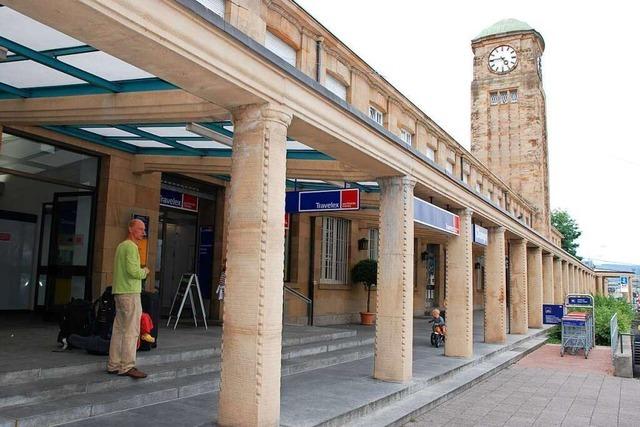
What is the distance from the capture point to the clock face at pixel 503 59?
4031 cm

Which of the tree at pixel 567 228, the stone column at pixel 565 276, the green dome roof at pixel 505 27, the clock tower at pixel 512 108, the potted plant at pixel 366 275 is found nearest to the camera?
the potted plant at pixel 366 275

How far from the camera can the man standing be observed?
228 inches

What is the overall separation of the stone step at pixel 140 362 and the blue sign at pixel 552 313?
10.8 meters

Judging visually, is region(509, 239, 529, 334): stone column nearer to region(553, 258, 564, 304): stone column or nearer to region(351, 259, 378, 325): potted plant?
region(351, 259, 378, 325): potted plant

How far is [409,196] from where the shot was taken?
26.7ft

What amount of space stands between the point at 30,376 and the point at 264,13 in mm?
4241

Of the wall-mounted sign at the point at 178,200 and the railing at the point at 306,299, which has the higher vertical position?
the wall-mounted sign at the point at 178,200

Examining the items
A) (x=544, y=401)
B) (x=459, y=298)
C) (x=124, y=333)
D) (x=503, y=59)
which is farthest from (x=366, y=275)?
(x=503, y=59)

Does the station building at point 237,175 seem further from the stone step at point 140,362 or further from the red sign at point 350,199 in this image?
the stone step at point 140,362

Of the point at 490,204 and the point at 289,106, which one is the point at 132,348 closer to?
the point at 289,106

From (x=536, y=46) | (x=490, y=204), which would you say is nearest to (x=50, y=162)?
(x=490, y=204)

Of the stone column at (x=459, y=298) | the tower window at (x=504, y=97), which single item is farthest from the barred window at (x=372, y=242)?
the tower window at (x=504, y=97)

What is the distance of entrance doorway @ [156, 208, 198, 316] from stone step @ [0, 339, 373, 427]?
5.88 m

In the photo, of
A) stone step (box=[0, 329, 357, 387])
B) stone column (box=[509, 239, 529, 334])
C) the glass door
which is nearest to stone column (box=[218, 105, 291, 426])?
stone step (box=[0, 329, 357, 387])
